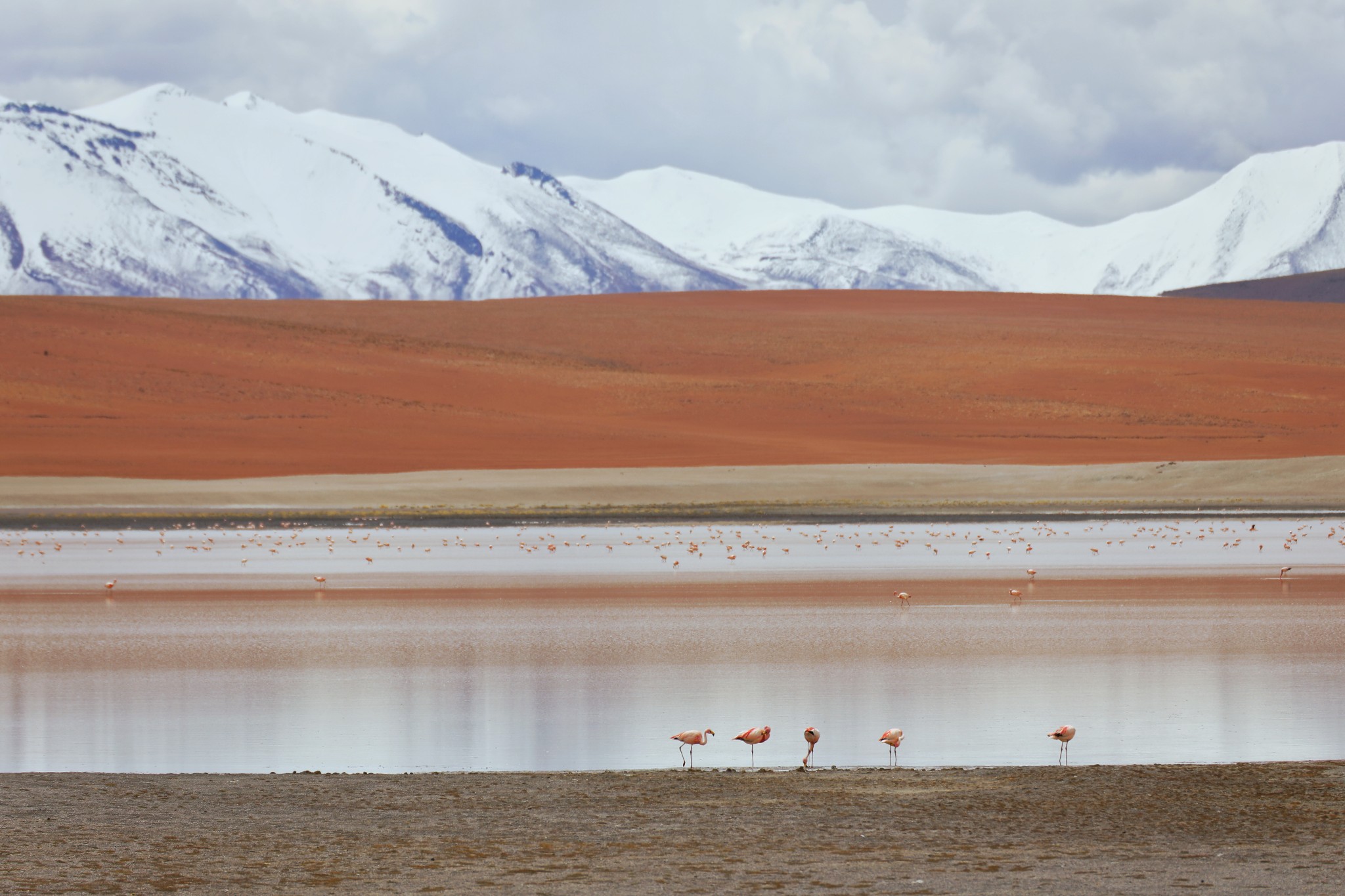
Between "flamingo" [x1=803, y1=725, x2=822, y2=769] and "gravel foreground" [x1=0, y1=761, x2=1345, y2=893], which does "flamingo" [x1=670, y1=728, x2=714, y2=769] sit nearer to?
"gravel foreground" [x1=0, y1=761, x2=1345, y2=893]

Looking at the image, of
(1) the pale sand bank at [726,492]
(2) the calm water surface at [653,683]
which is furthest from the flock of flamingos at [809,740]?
(1) the pale sand bank at [726,492]

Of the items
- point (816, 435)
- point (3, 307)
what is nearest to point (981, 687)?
point (816, 435)

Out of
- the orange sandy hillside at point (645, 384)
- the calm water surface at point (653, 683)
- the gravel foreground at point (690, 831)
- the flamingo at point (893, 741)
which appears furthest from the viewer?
the orange sandy hillside at point (645, 384)

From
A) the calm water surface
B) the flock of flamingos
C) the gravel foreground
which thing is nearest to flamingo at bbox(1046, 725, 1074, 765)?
the flock of flamingos

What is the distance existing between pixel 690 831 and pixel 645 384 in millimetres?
57121

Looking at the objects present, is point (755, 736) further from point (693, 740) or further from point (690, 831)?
point (690, 831)

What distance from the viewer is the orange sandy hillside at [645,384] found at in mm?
49875

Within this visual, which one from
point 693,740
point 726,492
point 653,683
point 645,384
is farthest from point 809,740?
point 645,384

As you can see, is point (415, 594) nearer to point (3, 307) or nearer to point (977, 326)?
point (3, 307)

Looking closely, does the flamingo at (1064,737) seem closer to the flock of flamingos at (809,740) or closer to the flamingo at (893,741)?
the flock of flamingos at (809,740)

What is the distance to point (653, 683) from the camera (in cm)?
1319

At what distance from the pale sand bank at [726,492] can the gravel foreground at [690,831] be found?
27.0m

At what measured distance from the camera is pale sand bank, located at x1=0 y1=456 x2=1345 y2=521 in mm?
37312

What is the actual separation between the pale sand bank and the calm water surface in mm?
18146
